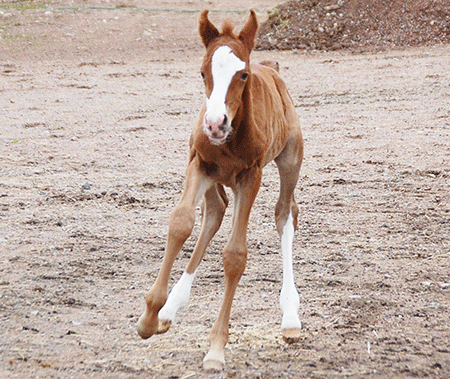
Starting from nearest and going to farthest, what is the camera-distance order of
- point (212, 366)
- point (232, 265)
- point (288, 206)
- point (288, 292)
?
point (212, 366)
point (232, 265)
point (288, 292)
point (288, 206)

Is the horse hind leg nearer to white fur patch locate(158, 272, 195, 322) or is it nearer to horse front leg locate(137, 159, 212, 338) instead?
white fur patch locate(158, 272, 195, 322)

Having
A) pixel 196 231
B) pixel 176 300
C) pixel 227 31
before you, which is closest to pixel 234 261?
pixel 176 300

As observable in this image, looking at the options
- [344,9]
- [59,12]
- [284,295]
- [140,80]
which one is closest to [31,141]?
[140,80]

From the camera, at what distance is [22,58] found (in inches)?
551

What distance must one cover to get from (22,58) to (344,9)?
25.1ft

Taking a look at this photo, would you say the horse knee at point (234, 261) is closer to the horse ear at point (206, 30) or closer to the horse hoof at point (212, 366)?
the horse hoof at point (212, 366)

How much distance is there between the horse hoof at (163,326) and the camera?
3.89 meters

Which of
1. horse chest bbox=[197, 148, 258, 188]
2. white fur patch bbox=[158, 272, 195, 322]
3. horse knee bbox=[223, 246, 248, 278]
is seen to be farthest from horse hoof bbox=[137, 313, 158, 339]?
horse chest bbox=[197, 148, 258, 188]

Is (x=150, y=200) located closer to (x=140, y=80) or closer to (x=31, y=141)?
(x=31, y=141)

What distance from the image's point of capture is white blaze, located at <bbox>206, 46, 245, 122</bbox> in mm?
3451

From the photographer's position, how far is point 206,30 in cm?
374

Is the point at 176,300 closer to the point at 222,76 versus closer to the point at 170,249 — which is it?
the point at 170,249

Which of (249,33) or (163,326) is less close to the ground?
(249,33)

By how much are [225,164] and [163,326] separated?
1020mm
